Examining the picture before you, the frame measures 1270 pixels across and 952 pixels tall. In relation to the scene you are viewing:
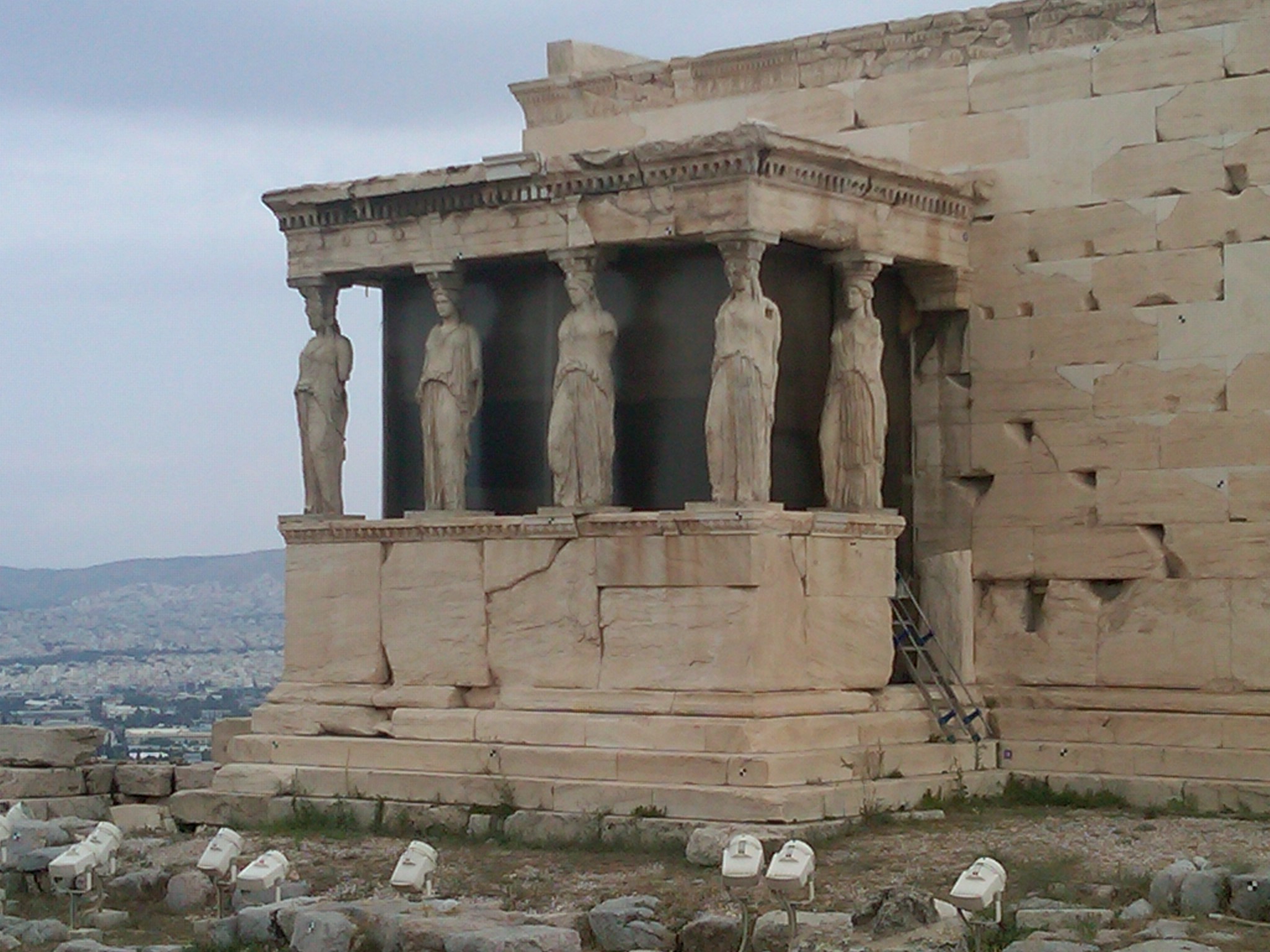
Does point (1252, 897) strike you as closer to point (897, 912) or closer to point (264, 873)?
point (897, 912)

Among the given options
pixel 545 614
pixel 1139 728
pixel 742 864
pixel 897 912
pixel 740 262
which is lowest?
pixel 897 912

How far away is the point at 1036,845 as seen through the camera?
55.5 feet

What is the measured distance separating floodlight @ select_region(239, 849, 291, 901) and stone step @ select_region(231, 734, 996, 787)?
2.91 m

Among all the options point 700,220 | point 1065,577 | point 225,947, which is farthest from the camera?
point 1065,577

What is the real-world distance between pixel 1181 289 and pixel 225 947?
316 inches

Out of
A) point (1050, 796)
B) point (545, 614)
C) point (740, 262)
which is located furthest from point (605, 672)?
point (1050, 796)

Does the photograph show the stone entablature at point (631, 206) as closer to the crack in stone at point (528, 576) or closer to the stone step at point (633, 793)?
the crack in stone at point (528, 576)

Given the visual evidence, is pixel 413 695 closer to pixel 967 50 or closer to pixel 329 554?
pixel 329 554

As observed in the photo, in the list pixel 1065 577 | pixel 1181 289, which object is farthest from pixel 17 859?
pixel 1181 289

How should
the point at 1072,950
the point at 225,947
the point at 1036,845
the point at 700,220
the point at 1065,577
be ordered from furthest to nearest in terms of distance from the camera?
the point at 1065,577, the point at 700,220, the point at 1036,845, the point at 225,947, the point at 1072,950

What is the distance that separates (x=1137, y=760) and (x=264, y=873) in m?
6.43

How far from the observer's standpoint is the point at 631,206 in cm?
1838

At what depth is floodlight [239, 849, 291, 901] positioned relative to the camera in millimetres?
15055

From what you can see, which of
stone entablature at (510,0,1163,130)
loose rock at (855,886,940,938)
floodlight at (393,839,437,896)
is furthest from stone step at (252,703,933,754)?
stone entablature at (510,0,1163,130)
